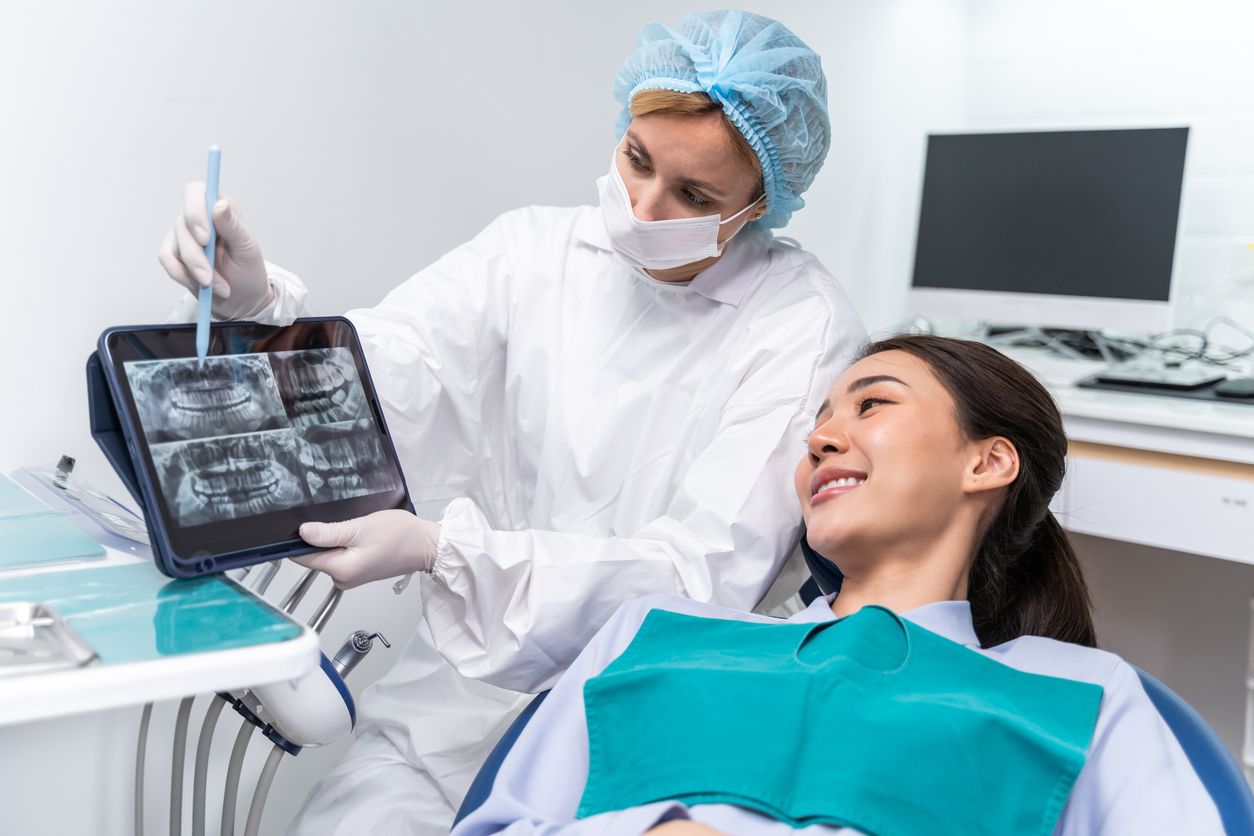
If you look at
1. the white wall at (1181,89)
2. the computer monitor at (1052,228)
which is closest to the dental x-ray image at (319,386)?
the computer monitor at (1052,228)

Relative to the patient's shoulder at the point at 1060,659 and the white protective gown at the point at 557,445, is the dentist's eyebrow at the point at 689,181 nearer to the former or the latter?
the white protective gown at the point at 557,445

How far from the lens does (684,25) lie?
143cm

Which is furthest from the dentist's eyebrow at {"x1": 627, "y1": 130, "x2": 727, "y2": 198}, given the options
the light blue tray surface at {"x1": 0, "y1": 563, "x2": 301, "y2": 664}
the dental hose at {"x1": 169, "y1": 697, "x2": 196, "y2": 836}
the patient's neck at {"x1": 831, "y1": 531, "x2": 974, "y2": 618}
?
the dental hose at {"x1": 169, "y1": 697, "x2": 196, "y2": 836}

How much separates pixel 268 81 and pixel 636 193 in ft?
1.91

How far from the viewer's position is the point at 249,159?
1543mm

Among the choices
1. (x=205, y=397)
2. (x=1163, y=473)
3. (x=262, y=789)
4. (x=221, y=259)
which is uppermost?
(x=221, y=259)

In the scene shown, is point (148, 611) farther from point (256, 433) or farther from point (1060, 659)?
point (1060, 659)

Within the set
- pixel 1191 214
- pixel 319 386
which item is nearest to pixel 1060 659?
pixel 319 386

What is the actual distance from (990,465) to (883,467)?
163mm

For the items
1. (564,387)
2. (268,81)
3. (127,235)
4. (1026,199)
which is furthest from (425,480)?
(1026,199)

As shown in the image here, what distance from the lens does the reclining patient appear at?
99 cm

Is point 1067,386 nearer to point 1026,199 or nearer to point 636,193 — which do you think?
point 1026,199

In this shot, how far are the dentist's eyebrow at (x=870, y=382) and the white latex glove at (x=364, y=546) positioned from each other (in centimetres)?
56

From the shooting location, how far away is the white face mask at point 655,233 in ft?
4.58
